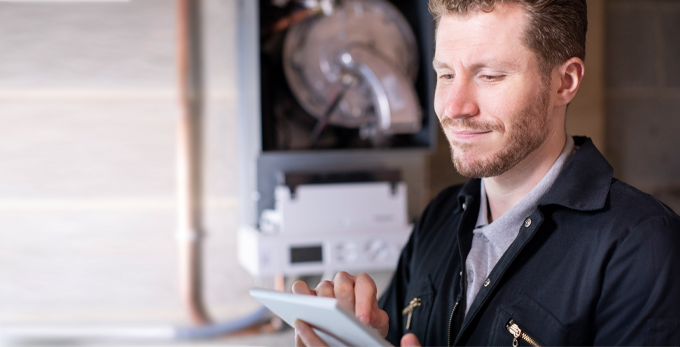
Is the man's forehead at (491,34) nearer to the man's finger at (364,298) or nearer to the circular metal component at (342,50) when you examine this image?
the man's finger at (364,298)

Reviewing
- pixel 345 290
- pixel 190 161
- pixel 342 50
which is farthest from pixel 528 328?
pixel 190 161

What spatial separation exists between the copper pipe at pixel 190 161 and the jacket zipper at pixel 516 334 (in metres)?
1.11

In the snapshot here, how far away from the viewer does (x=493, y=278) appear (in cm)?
74

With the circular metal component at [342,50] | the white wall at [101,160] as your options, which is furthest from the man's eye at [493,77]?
the white wall at [101,160]

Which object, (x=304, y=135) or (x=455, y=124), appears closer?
(x=455, y=124)

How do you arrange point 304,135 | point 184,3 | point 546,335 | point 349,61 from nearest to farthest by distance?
point 546,335, point 349,61, point 304,135, point 184,3

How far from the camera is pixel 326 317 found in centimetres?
58

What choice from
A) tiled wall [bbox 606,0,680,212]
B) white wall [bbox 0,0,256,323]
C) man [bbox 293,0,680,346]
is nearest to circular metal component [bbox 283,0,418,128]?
white wall [bbox 0,0,256,323]

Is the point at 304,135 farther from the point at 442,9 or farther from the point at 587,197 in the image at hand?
the point at 587,197

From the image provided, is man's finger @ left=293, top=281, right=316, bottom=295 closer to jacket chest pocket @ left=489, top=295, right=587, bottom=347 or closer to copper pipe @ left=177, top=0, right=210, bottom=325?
jacket chest pocket @ left=489, top=295, right=587, bottom=347

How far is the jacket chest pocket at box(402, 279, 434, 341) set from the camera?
0.87m

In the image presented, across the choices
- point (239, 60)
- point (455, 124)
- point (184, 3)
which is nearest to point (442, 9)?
point (455, 124)

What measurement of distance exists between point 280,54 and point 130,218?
68cm

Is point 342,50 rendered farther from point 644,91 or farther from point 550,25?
point 644,91
